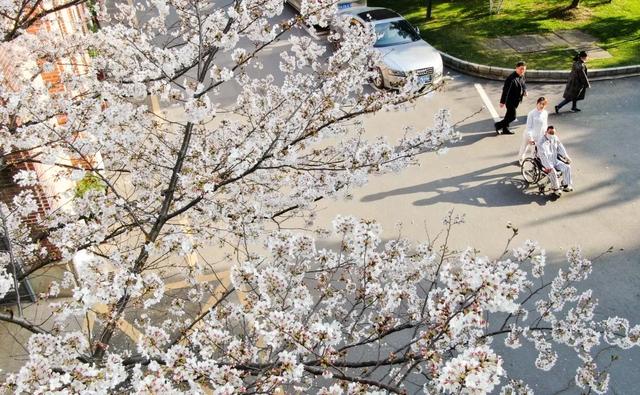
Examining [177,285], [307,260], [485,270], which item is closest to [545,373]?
[307,260]

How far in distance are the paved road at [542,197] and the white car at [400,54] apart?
987 millimetres

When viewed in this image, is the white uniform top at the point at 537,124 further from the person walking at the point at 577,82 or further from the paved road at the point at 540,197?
the person walking at the point at 577,82

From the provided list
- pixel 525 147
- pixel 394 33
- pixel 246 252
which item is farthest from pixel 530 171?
pixel 246 252

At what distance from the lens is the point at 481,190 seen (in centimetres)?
1051

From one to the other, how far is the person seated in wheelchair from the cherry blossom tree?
2476 mm

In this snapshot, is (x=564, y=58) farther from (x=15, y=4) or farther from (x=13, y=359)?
(x=13, y=359)

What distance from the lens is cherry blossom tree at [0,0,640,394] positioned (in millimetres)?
3854

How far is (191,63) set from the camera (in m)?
6.45

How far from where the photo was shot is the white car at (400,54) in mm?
13445

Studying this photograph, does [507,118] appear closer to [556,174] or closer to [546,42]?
[556,174]

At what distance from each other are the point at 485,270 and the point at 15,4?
20.8ft

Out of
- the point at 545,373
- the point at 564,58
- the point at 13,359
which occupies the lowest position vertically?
the point at 545,373

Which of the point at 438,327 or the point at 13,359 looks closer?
the point at 438,327

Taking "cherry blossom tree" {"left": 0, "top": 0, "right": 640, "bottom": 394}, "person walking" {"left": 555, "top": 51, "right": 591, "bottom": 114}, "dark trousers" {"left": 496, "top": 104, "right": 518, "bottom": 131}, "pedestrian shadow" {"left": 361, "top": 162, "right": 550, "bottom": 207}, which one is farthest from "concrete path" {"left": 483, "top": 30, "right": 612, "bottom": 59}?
"cherry blossom tree" {"left": 0, "top": 0, "right": 640, "bottom": 394}
